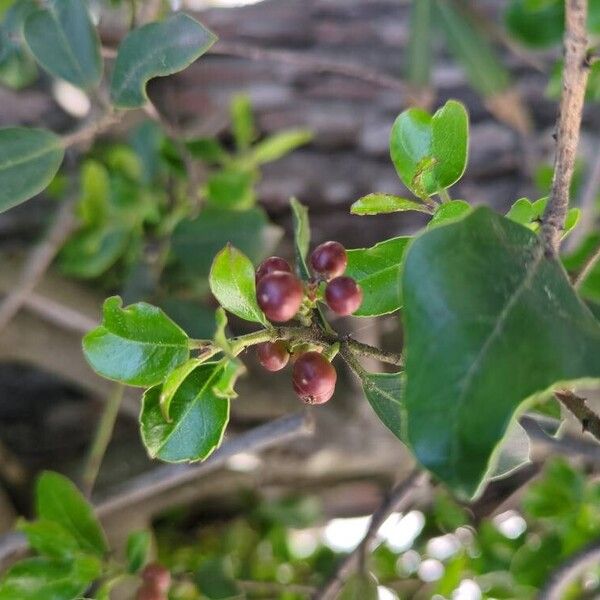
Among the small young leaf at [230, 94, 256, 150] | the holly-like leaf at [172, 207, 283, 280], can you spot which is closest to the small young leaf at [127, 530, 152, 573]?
the holly-like leaf at [172, 207, 283, 280]

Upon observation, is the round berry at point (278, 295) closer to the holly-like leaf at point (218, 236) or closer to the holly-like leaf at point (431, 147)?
the holly-like leaf at point (431, 147)

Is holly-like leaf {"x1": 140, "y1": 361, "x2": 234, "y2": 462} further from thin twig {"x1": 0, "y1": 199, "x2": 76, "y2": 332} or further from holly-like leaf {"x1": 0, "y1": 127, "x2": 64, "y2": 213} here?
thin twig {"x1": 0, "y1": 199, "x2": 76, "y2": 332}

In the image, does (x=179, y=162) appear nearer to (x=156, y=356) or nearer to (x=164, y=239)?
(x=164, y=239)

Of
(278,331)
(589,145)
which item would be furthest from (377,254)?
(589,145)

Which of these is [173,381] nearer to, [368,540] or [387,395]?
[387,395]

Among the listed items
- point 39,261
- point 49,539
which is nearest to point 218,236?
point 39,261

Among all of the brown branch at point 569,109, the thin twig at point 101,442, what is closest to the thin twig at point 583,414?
the brown branch at point 569,109

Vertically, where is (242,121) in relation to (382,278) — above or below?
below

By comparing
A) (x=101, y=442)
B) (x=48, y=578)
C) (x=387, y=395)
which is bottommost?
(x=101, y=442)

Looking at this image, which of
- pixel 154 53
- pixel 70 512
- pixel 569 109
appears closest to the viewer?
pixel 569 109
